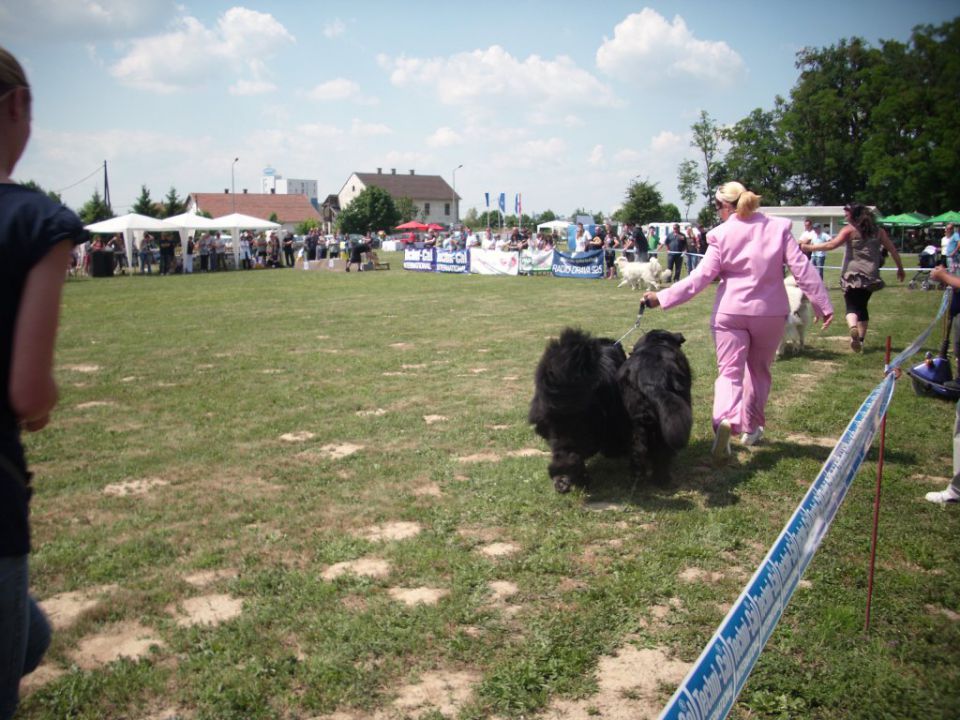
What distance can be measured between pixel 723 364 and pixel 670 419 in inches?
42.3

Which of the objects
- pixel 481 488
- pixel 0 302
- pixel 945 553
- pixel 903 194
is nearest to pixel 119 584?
pixel 481 488

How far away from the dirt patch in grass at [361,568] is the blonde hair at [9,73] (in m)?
3.04

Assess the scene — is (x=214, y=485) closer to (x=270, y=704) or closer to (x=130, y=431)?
(x=130, y=431)

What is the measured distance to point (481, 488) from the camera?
5316 millimetres

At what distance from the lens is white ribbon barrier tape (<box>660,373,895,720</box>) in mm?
1527

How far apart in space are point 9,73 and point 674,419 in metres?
4.27

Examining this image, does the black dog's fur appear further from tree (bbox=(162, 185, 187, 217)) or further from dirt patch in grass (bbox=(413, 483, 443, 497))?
tree (bbox=(162, 185, 187, 217))

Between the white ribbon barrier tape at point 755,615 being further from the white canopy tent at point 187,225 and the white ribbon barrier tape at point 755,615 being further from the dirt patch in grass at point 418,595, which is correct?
the white canopy tent at point 187,225

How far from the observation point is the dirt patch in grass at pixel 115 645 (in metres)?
3.29

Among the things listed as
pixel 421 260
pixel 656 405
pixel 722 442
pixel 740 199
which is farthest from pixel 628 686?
pixel 421 260

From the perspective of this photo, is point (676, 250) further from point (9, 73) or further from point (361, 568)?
point (9, 73)

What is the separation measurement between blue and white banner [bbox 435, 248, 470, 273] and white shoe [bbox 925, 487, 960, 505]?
2690cm

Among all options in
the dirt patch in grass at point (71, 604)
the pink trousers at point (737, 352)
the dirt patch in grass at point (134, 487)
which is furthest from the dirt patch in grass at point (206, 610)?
the pink trousers at point (737, 352)

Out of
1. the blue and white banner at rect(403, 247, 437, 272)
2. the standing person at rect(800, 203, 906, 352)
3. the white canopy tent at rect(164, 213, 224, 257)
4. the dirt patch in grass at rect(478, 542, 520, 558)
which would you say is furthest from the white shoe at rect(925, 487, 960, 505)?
the white canopy tent at rect(164, 213, 224, 257)
